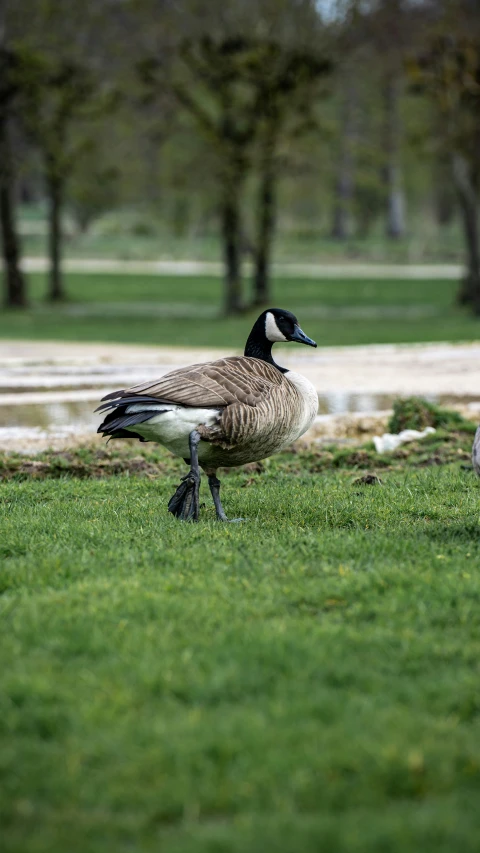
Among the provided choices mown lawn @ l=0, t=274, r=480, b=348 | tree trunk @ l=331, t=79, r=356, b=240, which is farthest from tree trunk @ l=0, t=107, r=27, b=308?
tree trunk @ l=331, t=79, r=356, b=240

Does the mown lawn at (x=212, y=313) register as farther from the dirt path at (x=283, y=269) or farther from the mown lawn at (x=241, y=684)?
the mown lawn at (x=241, y=684)

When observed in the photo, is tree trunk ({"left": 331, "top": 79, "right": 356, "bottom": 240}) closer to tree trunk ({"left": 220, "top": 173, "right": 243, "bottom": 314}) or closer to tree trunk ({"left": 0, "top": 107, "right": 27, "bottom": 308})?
tree trunk ({"left": 220, "top": 173, "right": 243, "bottom": 314})

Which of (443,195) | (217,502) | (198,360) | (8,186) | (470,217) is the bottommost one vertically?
(198,360)

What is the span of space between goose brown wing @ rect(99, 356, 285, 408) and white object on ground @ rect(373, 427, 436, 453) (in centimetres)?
324

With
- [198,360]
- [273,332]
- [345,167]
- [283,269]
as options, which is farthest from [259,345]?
[283,269]

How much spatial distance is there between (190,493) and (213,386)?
68 cm

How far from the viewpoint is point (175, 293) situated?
4247 cm

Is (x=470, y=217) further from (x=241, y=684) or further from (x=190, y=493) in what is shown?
(x=241, y=684)

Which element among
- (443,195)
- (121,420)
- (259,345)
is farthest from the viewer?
(443,195)

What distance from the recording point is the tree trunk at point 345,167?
32.2 m

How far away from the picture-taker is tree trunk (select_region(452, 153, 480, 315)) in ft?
97.5

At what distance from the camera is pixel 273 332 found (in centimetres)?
821

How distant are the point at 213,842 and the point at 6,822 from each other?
2.16 ft

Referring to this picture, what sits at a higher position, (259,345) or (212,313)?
(259,345)
